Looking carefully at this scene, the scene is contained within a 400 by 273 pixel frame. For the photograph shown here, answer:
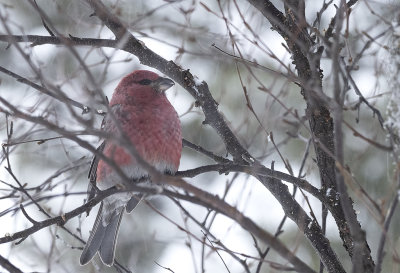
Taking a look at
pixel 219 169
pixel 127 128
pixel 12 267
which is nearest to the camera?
pixel 12 267

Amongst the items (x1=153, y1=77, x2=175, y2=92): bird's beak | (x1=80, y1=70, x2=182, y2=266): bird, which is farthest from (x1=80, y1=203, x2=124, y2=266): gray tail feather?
(x1=153, y1=77, x2=175, y2=92): bird's beak

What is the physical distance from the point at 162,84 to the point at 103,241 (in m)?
1.01

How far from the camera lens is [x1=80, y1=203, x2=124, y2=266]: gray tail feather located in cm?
326

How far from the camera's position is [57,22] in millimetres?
6715

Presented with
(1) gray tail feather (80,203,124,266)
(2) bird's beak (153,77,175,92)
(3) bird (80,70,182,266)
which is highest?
(2) bird's beak (153,77,175,92)

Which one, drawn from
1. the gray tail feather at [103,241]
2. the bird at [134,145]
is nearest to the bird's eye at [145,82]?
the bird at [134,145]

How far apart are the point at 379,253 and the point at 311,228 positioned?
0.93m

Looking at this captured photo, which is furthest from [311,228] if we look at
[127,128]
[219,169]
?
→ [127,128]

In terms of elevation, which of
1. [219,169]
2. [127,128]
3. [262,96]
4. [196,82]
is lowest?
[219,169]

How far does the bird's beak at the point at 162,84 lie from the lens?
Answer: 3.69 metres

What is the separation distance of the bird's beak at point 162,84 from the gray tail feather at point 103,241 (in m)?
0.80

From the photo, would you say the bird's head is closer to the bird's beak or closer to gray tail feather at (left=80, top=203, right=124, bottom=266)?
the bird's beak

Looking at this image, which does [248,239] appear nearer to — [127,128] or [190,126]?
[190,126]

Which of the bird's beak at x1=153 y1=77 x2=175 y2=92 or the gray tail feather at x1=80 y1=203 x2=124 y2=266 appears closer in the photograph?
the gray tail feather at x1=80 y1=203 x2=124 y2=266
